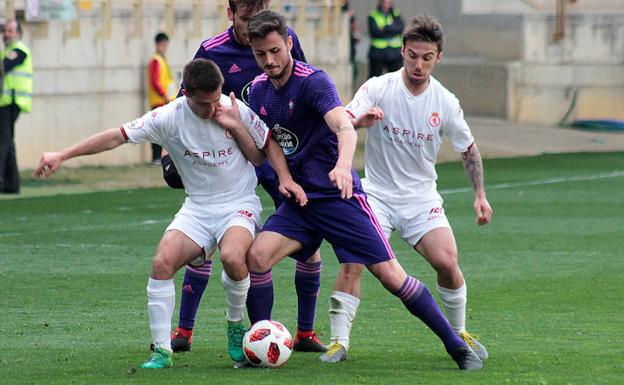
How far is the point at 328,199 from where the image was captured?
7863 millimetres

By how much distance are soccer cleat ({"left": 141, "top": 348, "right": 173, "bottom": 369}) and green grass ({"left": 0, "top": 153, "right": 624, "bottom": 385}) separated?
6cm

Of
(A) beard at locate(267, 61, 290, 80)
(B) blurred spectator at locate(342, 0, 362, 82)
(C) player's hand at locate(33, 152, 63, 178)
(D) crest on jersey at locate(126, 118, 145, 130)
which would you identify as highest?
(A) beard at locate(267, 61, 290, 80)

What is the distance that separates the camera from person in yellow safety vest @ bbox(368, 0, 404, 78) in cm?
2702

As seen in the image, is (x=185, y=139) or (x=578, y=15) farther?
(x=578, y=15)

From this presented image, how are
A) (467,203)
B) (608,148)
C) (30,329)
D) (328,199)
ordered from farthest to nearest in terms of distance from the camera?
(608,148)
(467,203)
(30,329)
(328,199)

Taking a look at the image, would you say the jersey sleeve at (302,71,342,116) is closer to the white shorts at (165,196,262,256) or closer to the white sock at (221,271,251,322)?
the white shorts at (165,196,262,256)

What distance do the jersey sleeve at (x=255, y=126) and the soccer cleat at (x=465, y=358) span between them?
146 cm

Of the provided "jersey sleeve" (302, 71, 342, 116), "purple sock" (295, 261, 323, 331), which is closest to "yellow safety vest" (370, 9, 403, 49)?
"purple sock" (295, 261, 323, 331)

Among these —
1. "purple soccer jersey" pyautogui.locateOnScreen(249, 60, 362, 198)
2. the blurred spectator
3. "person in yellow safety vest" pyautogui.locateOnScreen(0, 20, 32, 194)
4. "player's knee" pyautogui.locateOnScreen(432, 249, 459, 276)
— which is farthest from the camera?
the blurred spectator

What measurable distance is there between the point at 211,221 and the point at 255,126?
22.6 inches

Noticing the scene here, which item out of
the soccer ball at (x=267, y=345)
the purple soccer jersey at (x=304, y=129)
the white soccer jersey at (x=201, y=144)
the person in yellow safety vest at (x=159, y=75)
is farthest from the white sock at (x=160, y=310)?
the person in yellow safety vest at (x=159, y=75)

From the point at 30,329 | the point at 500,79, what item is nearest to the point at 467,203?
the point at 30,329

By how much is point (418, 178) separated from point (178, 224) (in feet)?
4.53

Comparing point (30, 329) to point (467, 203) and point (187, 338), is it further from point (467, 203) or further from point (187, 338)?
point (467, 203)
